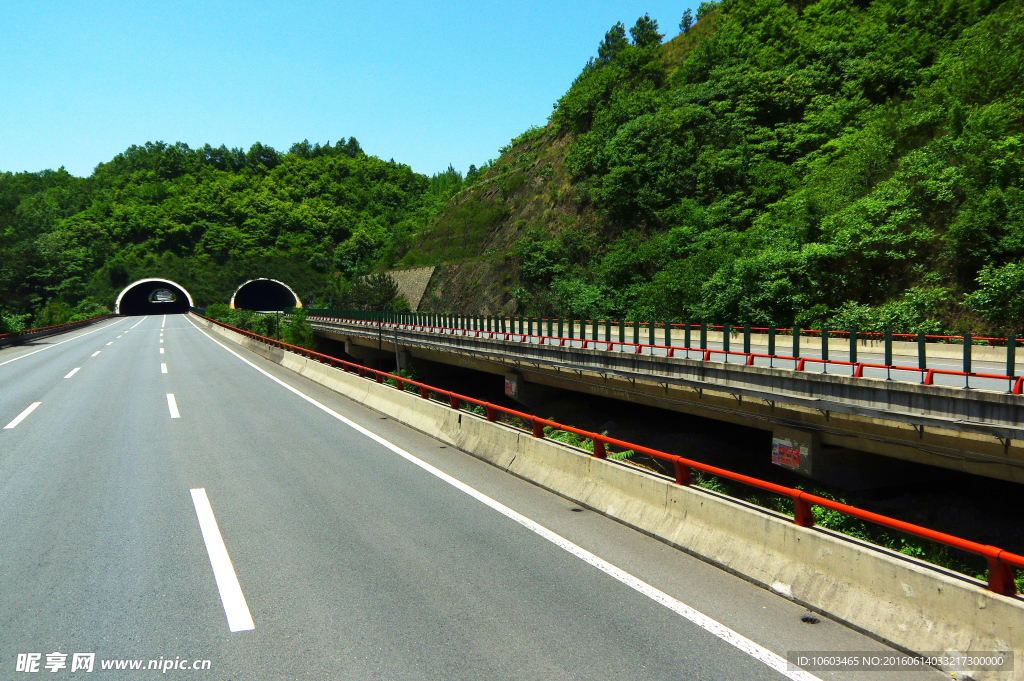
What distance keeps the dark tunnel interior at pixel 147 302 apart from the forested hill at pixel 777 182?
6342 centimetres

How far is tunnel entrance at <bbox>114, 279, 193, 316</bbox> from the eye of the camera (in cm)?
11112

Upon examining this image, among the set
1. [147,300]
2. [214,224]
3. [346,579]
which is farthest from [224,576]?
[214,224]

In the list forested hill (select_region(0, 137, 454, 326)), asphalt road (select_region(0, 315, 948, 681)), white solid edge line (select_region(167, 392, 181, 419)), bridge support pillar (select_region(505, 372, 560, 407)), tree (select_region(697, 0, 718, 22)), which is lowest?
bridge support pillar (select_region(505, 372, 560, 407))

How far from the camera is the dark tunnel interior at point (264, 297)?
389 feet

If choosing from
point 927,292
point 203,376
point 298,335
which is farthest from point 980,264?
point 298,335

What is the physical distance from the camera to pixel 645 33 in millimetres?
76062

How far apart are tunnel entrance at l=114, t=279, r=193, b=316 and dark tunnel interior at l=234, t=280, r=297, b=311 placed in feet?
30.9

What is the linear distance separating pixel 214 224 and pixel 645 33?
10200 cm

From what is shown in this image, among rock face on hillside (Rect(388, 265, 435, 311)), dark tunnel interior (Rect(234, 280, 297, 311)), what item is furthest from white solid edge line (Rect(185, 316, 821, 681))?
dark tunnel interior (Rect(234, 280, 297, 311))

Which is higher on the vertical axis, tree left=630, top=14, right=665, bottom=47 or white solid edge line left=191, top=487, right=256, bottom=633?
tree left=630, top=14, right=665, bottom=47

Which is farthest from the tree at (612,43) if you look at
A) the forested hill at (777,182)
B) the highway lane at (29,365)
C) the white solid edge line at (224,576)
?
the white solid edge line at (224,576)

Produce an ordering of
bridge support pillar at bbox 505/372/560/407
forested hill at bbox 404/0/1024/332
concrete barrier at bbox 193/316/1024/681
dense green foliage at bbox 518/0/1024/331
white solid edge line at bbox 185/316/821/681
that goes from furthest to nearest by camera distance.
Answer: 1. forested hill at bbox 404/0/1024/332
2. dense green foliage at bbox 518/0/1024/331
3. bridge support pillar at bbox 505/372/560/407
4. white solid edge line at bbox 185/316/821/681
5. concrete barrier at bbox 193/316/1024/681

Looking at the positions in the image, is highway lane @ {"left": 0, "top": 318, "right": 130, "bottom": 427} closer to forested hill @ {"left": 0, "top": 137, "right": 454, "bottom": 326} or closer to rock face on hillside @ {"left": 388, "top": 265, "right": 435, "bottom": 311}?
rock face on hillside @ {"left": 388, "top": 265, "right": 435, "bottom": 311}

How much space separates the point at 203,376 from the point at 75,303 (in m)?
109
